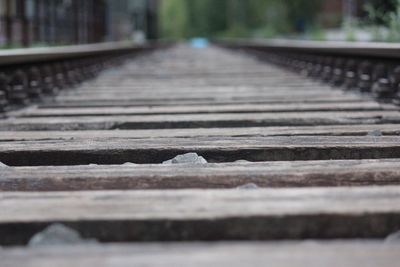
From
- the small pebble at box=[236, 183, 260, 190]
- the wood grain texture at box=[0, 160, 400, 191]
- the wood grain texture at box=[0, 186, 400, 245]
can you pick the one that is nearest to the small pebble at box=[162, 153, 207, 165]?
the wood grain texture at box=[0, 160, 400, 191]

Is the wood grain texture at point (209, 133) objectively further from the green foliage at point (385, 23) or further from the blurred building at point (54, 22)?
the blurred building at point (54, 22)

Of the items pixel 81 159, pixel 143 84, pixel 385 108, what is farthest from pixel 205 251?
pixel 143 84

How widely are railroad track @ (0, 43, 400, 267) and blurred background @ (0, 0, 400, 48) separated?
4632 millimetres

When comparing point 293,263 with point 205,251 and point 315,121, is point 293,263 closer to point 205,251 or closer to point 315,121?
point 205,251

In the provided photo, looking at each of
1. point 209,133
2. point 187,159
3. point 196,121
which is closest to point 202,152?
point 187,159

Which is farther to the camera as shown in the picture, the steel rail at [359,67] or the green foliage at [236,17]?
the green foliage at [236,17]

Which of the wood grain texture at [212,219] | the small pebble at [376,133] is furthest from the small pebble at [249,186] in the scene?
the small pebble at [376,133]

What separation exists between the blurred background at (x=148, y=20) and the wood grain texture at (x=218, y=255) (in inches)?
227

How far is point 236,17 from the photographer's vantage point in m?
58.4

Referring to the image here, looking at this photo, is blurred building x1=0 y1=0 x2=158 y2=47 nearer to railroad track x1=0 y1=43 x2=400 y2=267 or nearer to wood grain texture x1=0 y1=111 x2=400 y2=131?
wood grain texture x1=0 y1=111 x2=400 y2=131

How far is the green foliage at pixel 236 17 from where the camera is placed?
3127cm

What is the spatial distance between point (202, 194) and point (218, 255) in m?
0.36

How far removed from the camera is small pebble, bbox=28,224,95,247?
1231 mm

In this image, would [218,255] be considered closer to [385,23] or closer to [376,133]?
[376,133]
